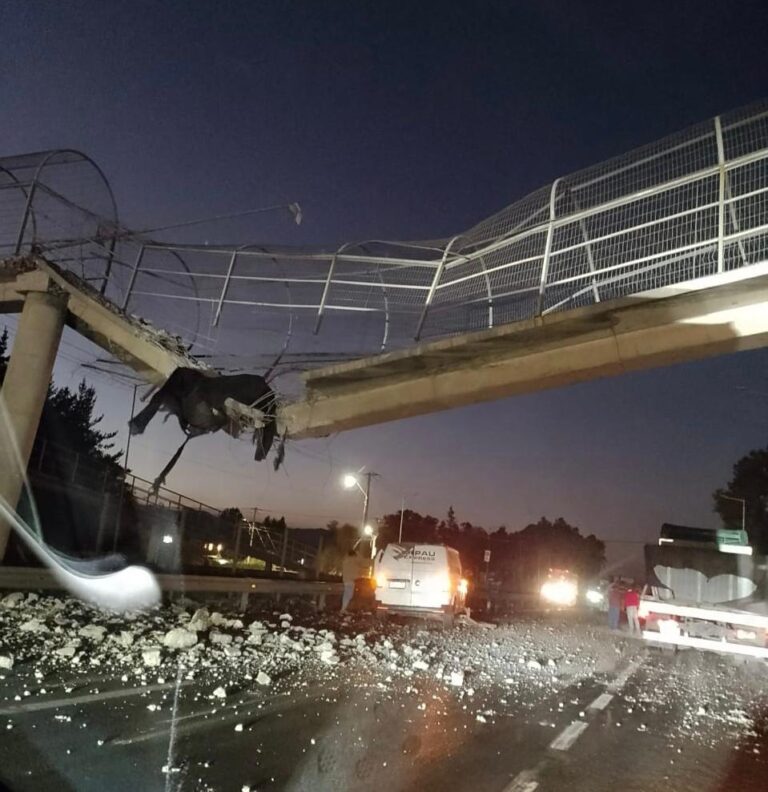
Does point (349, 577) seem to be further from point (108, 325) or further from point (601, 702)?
point (601, 702)

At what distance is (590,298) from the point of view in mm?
10070

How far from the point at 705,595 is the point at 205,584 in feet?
34.6

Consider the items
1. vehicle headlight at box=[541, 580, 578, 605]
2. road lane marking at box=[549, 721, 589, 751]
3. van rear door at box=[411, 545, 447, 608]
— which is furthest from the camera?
vehicle headlight at box=[541, 580, 578, 605]

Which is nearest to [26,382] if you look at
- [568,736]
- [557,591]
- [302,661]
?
[302,661]

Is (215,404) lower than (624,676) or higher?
higher

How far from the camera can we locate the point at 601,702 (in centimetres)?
920

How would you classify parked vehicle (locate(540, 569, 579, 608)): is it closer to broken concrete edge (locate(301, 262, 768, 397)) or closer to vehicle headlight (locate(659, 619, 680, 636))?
vehicle headlight (locate(659, 619, 680, 636))

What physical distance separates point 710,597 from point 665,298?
26.2ft

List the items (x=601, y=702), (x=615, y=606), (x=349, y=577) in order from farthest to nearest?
(x=615, y=606)
(x=349, y=577)
(x=601, y=702)

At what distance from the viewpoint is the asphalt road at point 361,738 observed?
5246 mm

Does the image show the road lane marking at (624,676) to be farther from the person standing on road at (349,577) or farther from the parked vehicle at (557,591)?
the parked vehicle at (557,591)

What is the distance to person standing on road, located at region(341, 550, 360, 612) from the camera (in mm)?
19922

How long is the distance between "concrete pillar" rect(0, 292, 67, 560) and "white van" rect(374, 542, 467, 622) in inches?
325

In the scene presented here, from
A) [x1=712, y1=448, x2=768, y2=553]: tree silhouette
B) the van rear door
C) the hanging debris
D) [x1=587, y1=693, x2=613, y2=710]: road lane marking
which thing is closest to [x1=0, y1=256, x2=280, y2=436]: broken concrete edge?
the hanging debris
